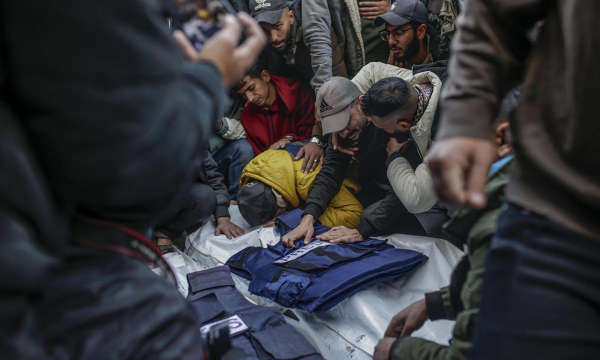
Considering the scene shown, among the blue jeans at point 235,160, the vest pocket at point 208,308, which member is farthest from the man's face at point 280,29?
the vest pocket at point 208,308

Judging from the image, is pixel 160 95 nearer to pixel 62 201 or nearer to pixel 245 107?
pixel 62 201

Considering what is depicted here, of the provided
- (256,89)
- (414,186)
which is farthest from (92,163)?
(256,89)

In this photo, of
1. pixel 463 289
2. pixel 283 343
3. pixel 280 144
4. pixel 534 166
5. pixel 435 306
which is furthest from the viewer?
pixel 280 144

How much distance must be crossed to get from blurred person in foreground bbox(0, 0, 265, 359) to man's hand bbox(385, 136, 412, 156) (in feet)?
5.16

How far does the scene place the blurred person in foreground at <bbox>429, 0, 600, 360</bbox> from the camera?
1.75 ft

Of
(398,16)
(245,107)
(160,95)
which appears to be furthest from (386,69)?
(160,95)

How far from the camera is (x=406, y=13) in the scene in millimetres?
2438

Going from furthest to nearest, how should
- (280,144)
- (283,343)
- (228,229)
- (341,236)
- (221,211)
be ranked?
(280,144) < (221,211) < (228,229) < (341,236) < (283,343)

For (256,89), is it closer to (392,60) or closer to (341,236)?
(392,60)

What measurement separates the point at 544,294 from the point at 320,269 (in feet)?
3.89

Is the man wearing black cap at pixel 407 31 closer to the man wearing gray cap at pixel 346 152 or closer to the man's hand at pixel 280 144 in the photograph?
the man wearing gray cap at pixel 346 152

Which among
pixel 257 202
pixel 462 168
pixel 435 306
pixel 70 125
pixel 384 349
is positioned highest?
pixel 70 125

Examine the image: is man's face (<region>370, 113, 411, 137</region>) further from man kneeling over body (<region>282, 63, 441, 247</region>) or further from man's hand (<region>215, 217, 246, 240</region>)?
man's hand (<region>215, 217, 246, 240</region>)

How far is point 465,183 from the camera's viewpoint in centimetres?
60
